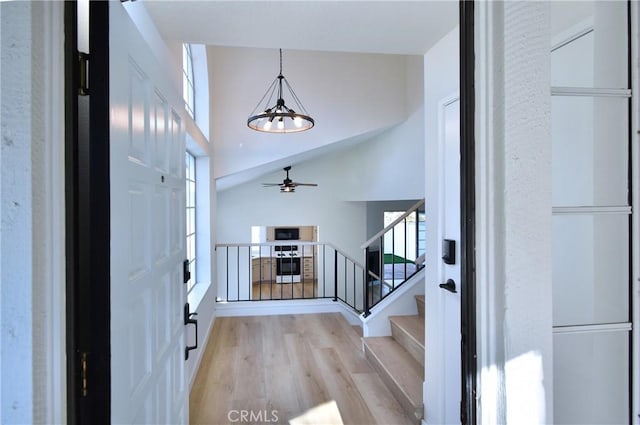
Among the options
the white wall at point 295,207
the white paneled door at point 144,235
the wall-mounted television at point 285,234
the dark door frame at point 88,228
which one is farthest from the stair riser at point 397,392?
the wall-mounted television at point 285,234

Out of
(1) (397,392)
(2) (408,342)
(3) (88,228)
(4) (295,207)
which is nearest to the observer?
(3) (88,228)

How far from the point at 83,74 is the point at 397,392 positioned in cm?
252

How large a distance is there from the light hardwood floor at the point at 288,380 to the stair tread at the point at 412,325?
453mm

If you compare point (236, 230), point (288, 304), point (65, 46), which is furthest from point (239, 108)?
point (65, 46)

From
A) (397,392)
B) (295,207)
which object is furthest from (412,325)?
(295,207)

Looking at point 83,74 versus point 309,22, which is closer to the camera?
point 83,74

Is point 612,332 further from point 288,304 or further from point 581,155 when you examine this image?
point 288,304

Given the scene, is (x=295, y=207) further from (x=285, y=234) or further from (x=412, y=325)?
(x=412, y=325)

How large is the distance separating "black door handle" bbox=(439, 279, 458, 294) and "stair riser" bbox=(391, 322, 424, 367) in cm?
102

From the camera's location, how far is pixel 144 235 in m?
1.07

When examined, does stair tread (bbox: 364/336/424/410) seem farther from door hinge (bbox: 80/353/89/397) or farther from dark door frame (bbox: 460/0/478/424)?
door hinge (bbox: 80/353/89/397)

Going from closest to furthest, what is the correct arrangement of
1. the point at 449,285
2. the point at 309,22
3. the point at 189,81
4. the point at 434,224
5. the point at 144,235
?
1. the point at 144,235
2. the point at 309,22
3. the point at 449,285
4. the point at 434,224
5. the point at 189,81

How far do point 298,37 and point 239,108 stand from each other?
9.53ft

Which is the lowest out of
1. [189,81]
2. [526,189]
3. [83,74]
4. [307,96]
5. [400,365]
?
[400,365]
